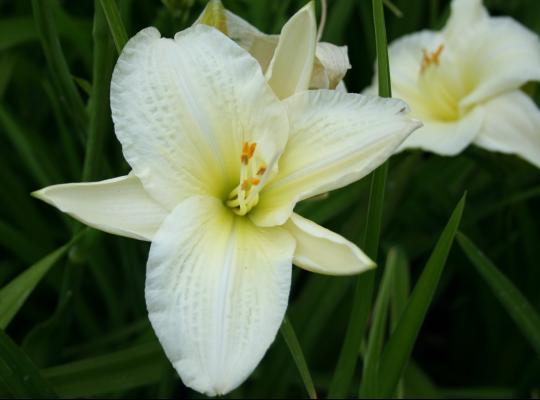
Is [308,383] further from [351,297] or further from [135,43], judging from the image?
[351,297]

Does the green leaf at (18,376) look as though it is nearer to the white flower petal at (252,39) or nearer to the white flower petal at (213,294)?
the white flower petal at (213,294)

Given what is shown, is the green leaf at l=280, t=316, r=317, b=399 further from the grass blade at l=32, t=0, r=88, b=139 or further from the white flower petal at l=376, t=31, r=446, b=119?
the white flower petal at l=376, t=31, r=446, b=119

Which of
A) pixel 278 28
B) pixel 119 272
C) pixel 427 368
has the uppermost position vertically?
pixel 278 28

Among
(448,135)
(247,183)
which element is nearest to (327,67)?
(247,183)

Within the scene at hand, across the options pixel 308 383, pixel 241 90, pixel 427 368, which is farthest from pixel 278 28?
pixel 427 368

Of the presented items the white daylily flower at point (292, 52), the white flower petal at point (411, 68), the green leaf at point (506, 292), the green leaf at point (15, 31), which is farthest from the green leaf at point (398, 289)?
the green leaf at point (15, 31)

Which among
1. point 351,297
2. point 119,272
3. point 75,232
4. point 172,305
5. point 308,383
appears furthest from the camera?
point 119,272

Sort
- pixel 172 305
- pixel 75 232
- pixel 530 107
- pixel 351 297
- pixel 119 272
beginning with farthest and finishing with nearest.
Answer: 1. pixel 119 272
2. pixel 351 297
3. pixel 530 107
4. pixel 75 232
5. pixel 172 305

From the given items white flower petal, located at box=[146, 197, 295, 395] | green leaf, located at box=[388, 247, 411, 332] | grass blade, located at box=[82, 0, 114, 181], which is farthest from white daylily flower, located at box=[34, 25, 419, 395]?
green leaf, located at box=[388, 247, 411, 332]
